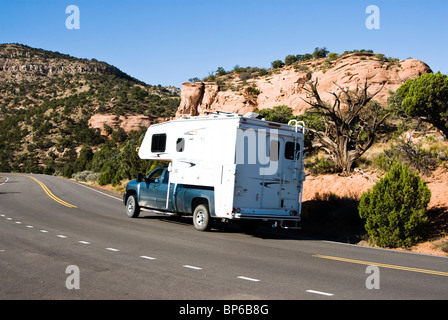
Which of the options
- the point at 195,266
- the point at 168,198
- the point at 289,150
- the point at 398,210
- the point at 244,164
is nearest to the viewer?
the point at 195,266

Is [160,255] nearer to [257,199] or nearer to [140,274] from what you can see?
[140,274]

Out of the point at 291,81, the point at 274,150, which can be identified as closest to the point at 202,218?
the point at 274,150

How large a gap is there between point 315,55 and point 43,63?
264 feet

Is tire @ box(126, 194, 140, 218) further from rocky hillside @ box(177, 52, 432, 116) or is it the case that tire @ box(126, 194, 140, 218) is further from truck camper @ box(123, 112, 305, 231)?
rocky hillside @ box(177, 52, 432, 116)

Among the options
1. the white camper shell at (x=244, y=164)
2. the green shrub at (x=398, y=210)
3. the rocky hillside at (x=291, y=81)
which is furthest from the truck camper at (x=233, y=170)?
the rocky hillside at (x=291, y=81)

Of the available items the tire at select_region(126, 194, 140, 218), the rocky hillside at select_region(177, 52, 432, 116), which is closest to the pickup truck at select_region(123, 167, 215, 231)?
the tire at select_region(126, 194, 140, 218)

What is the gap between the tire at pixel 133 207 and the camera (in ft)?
53.6

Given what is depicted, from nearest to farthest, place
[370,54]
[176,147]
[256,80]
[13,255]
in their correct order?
1. [13,255]
2. [176,147]
3. [370,54]
4. [256,80]

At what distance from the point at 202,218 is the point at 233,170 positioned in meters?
2.14

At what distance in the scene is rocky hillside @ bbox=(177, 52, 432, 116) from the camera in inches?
1886

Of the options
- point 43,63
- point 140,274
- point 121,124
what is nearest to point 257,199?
point 140,274

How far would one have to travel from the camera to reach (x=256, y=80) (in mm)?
66500

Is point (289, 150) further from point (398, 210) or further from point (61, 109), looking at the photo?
point (61, 109)

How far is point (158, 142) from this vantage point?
15250 millimetres
